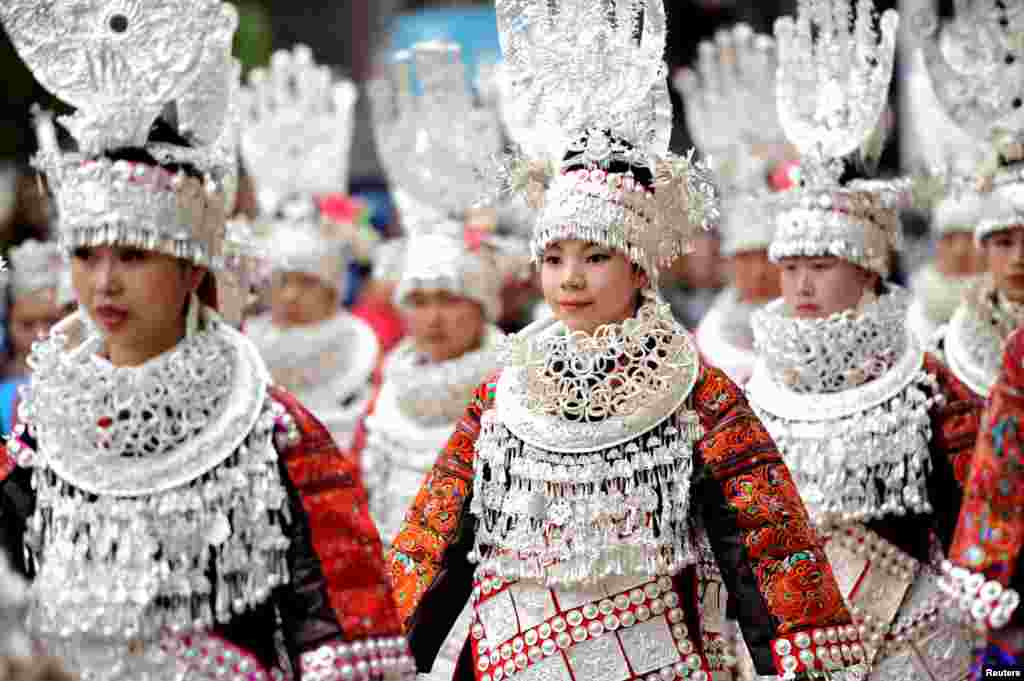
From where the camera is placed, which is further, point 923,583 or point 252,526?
point 923,583

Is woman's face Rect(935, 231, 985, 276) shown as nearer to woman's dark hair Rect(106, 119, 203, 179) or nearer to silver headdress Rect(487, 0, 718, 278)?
silver headdress Rect(487, 0, 718, 278)

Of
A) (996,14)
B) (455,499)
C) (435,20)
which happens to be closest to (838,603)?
(455,499)

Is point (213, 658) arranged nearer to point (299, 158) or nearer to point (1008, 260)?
point (1008, 260)

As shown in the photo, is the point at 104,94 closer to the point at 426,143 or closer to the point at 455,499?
the point at 455,499

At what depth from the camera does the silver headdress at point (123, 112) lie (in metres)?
4.15

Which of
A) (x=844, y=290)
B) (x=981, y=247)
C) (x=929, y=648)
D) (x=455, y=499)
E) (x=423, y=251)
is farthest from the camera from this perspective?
(x=423, y=251)

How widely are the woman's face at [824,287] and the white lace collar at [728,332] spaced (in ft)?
7.47

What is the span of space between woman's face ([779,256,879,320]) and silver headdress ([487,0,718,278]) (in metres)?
1.05

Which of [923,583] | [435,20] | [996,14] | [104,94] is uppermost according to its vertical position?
[104,94]

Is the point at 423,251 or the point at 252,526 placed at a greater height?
the point at 252,526

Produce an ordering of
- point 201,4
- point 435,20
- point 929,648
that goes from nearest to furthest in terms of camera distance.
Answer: point 201,4, point 929,648, point 435,20

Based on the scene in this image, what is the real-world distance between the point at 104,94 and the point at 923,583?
115 inches

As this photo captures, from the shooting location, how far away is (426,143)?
25.7 feet

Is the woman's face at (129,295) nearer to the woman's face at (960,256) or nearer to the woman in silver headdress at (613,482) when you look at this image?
the woman in silver headdress at (613,482)
